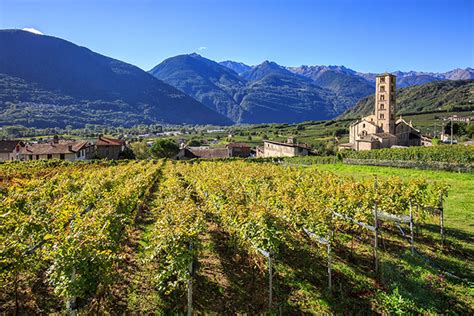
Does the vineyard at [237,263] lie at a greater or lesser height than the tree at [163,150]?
lesser

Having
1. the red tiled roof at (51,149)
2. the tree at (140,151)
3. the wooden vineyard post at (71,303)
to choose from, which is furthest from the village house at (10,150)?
the wooden vineyard post at (71,303)

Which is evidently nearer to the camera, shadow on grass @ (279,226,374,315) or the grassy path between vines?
the grassy path between vines

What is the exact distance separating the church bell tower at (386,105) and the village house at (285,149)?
2164 cm

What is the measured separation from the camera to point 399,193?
15.7 metres

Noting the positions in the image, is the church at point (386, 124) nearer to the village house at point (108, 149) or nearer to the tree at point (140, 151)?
the tree at point (140, 151)

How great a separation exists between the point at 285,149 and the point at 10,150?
72.2 m

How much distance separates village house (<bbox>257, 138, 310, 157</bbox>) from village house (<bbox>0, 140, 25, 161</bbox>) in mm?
67892

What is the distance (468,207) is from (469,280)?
1188 centimetres

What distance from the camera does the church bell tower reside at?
3465 inches

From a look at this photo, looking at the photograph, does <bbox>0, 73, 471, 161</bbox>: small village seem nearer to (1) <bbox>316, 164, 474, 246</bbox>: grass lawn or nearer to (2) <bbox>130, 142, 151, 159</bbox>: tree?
(2) <bbox>130, 142, 151, 159</bbox>: tree

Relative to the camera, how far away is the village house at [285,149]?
88375 millimetres

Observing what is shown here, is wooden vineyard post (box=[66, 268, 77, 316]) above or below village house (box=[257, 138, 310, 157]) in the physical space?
below

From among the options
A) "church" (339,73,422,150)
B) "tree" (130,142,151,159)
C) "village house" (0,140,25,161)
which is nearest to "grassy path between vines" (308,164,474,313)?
"church" (339,73,422,150)

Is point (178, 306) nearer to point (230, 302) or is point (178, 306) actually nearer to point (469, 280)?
point (230, 302)
